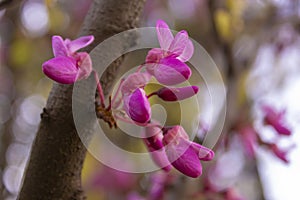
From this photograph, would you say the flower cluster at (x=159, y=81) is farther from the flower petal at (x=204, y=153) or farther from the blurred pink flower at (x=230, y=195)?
the blurred pink flower at (x=230, y=195)

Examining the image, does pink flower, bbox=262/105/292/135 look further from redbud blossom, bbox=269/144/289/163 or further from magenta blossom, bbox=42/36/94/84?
magenta blossom, bbox=42/36/94/84

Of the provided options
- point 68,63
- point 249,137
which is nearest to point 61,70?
point 68,63

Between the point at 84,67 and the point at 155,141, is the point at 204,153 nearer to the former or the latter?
the point at 155,141

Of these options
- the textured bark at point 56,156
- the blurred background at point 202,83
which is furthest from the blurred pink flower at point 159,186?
the textured bark at point 56,156

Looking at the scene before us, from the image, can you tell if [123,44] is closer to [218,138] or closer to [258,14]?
[218,138]

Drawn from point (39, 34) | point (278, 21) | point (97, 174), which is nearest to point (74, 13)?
point (39, 34)

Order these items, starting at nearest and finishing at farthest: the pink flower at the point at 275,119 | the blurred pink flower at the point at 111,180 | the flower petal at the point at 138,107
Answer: the flower petal at the point at 138,107 → the pink flower at the point at 275,119 → the blurred pink flower at the point at 111,180
